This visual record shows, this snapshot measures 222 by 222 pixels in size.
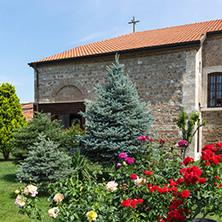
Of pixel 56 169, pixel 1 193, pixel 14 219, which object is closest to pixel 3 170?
pixel 1 193

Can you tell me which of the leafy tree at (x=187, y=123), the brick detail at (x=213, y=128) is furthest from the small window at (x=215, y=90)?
the leafy tree at (x=187, y=123)

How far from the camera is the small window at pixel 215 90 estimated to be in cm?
1248

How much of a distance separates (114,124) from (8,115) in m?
8.04

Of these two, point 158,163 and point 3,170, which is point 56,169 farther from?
point 3,170

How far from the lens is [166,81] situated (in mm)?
11852

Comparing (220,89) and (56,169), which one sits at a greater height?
(220,89)

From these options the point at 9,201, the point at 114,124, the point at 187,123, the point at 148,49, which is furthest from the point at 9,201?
the point at 148,49

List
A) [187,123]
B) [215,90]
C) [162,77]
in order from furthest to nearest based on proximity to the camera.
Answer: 1. [215,90]
2. [162,77]
3. [187,123]

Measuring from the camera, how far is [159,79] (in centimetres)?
1203

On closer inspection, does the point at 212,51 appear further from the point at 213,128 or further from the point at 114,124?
the point at 114,124

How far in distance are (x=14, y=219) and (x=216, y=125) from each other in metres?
11.0

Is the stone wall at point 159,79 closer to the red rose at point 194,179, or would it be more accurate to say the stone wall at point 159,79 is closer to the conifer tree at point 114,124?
the conifer tree at point 114,124

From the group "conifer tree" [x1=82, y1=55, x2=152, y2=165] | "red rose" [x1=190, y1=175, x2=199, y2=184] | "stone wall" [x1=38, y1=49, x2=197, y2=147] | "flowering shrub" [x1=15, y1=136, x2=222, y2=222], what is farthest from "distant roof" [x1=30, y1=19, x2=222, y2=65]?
"red rose" [x1=190, y1=175, x2=199, y2=184]

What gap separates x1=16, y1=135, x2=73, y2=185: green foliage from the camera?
20.3ft
